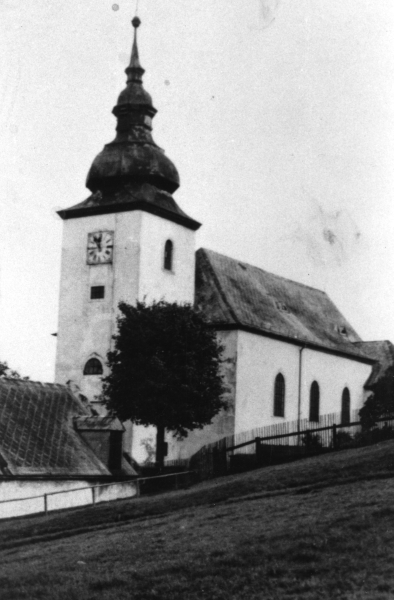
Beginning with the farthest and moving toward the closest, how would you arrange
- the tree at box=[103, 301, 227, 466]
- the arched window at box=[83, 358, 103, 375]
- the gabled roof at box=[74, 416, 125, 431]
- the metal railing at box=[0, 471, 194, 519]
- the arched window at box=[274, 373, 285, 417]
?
the arched window at box=[274, 373, 285, 417]
the arched window at box=[83, 358, 103, 375]
the tree at box=[103, 301, 227, 466]
the gabled roof at box=[74, 416, 125, 431]
the metal railing at box=[0, 471, 194, 519]

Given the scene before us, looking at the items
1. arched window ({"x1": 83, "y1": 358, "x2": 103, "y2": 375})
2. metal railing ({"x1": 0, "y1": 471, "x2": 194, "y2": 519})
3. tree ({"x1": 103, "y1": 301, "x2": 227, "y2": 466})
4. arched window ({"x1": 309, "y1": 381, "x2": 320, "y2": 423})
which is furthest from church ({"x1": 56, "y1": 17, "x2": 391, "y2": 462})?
metal railing ({"x1": 0, "y1": 471, "x2": 194, "y2": 519})

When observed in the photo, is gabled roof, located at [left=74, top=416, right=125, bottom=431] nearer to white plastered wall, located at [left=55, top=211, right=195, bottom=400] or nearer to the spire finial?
white plastered wall, located at [left=55, top=211, right=195, bottom=400]

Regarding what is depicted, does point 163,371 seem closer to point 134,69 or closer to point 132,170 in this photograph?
point 132,170

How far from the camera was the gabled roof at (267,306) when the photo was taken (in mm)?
52812

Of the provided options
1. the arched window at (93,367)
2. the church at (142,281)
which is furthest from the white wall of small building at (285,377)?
the arched window at (93,367)

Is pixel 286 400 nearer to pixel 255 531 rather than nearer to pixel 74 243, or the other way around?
pixel 74 243

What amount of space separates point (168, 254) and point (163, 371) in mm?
11402

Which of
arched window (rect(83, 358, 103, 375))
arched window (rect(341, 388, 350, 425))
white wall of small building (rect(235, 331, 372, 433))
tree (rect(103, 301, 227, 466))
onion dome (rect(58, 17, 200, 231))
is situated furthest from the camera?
arched window (rect(341, 388, 350, 425))

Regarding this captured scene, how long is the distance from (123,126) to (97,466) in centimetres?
2054

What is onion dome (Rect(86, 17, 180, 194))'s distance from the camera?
50438 mm

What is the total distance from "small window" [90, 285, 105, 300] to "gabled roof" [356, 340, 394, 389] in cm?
2169

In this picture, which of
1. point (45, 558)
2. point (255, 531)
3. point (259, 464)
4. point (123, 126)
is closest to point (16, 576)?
point (45, 558)

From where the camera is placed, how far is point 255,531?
723 inches

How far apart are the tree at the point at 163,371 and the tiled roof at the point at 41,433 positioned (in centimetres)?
278
